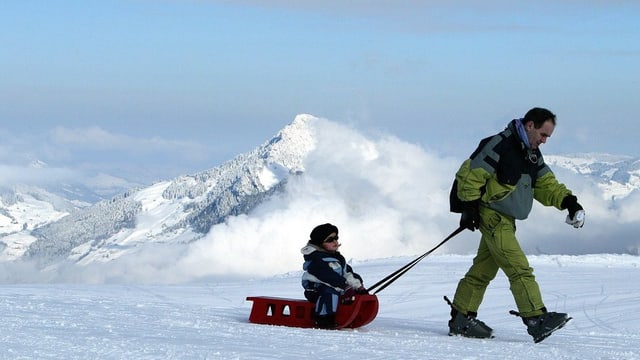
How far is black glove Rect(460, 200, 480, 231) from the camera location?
758cm

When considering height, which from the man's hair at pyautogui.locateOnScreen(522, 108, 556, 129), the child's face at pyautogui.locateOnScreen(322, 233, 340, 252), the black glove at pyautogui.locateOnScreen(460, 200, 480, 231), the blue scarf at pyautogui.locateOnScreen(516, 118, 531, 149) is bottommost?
the child's face at pyautogui.locateOnScreen(322, 233, 340, 252)

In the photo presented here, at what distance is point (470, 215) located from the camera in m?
7.59

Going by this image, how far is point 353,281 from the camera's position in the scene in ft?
27.2

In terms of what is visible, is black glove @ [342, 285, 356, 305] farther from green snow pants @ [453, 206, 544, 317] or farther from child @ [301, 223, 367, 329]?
green snow pants @ [453, 206, 544, 317]

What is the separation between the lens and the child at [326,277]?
8172 millimetres

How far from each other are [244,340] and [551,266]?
11162 millimetres

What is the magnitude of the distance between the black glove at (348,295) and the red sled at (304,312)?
0.05 m

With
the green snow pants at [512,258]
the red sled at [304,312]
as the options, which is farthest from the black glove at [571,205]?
the red sled at [304,312]

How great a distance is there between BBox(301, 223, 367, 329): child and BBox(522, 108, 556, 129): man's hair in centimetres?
175

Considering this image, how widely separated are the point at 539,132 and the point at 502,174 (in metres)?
0.39

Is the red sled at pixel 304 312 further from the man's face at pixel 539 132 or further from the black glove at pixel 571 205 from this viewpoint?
the man's face at pixel 539 132

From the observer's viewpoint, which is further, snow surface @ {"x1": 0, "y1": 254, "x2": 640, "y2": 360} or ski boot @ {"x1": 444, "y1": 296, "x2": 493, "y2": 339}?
ski boot @ {"x1": 444, "y1": 296, "x2": 493, "y2": 339}

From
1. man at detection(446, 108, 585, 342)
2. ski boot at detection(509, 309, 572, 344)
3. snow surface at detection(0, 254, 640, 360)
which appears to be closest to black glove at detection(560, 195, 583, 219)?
man at detection(446, 108, 585, 342)

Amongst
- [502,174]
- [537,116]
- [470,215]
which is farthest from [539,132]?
[470,215]
